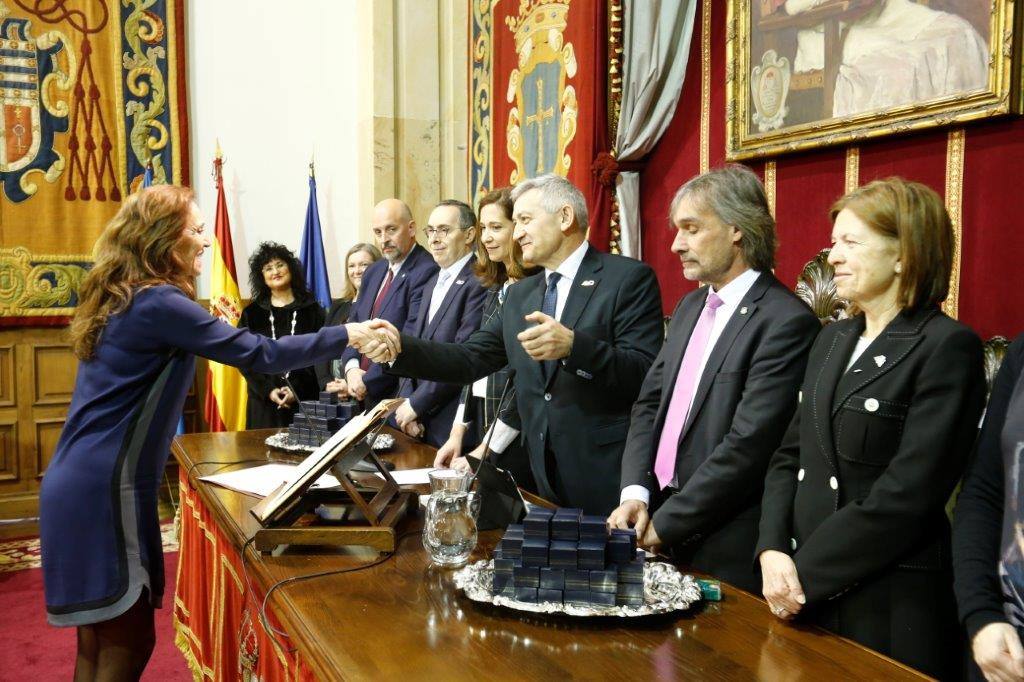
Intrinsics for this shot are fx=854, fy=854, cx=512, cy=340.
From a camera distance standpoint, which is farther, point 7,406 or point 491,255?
point 7,406

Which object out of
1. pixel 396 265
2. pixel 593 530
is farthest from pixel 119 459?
pixel 396 265

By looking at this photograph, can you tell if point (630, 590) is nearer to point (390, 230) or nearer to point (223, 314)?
point (390, 230)

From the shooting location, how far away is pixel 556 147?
4.70 meters

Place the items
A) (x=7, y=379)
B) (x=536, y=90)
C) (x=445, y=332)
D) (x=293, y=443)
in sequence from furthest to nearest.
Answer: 1. (x=7, y=379)
2. (x=536, y=90)
3. (x=445, y=332)
4. (x=293, y=443)

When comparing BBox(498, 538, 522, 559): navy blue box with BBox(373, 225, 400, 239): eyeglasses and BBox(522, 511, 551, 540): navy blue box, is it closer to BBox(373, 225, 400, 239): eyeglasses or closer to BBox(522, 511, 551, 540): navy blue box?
BBox(522, 511, 551, 540): navy blue box

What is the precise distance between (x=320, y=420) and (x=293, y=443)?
0.15 meters

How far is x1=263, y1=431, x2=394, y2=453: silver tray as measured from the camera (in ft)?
9.51

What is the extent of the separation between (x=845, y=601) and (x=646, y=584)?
390 mm

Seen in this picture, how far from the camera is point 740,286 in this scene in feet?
7.05

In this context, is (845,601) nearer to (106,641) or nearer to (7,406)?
(106,641)

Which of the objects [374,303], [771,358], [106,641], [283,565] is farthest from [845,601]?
[374,303]

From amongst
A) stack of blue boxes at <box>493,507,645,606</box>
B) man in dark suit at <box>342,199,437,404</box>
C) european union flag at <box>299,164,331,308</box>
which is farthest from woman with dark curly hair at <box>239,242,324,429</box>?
stack of blue boxes at <box>493,507,645,606</box>

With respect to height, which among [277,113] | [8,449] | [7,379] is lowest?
[8,449]

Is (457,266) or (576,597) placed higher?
(457,266)
